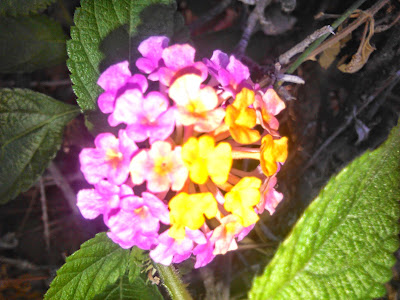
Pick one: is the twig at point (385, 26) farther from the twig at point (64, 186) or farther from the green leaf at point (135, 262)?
the twig at point (64, 186)

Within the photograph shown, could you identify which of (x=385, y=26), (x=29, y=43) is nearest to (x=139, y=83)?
(x=29, y=43)

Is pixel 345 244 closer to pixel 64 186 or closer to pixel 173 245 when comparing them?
pixel 173 245

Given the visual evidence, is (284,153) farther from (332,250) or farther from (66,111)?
(66,111)

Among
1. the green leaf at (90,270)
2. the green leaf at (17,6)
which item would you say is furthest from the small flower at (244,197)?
the green leaf at (17,6)

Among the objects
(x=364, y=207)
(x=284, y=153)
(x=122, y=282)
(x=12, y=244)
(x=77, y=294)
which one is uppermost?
(x=284, y=153)

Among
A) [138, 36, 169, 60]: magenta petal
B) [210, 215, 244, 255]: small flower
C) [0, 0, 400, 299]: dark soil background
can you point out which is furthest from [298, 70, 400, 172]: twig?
[138, 36, 169, 60]: magenta petal

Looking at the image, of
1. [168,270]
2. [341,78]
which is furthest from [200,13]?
[168,270]
